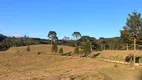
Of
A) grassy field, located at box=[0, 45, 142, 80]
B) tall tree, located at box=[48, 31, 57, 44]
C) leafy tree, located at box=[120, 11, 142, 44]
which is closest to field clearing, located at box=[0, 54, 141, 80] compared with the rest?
grassy field, located at box=[0, 45, 142, 80]

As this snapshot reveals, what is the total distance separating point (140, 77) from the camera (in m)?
31.2

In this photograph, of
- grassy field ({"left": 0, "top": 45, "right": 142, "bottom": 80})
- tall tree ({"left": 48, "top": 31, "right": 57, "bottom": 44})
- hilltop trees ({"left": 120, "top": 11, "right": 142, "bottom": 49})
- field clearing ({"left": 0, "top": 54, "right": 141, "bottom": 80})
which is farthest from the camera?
tall tree ({"left": 48, "top": 31, "right": 57, "bottom": 44})

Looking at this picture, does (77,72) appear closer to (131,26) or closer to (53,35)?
(131,26)

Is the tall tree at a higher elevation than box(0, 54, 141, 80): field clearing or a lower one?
higher

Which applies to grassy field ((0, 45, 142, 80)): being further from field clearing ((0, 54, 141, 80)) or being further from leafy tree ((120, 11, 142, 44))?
leafy tree ((120, 11, 142, 44))

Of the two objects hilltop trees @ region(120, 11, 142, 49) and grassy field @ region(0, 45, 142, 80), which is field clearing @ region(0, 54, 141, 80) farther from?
hilltop trees @ region(120, 11, 142, 49)

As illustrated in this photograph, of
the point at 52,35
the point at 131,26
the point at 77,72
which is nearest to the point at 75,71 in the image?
the point at 77,72

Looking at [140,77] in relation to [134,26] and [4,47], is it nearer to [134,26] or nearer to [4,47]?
[134,26]

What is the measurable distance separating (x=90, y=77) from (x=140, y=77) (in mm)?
6157

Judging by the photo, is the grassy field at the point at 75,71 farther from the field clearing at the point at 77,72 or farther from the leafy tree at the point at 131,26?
the leafy tree at the point at 131,26

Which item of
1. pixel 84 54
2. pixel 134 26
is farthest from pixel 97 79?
pixel 84 54

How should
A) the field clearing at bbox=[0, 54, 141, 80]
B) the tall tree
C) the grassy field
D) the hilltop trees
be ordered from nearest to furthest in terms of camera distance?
the field clearing at bbox=[0, 54, 141, 80] → the grassy field → the hilltop trees → the tall tree

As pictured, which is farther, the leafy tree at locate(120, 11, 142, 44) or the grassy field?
the leafy tree at locate(120, 11, 142, 44)

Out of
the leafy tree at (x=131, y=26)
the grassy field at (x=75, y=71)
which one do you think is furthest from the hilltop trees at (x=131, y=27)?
the grassy field at (x=75, y=71)
